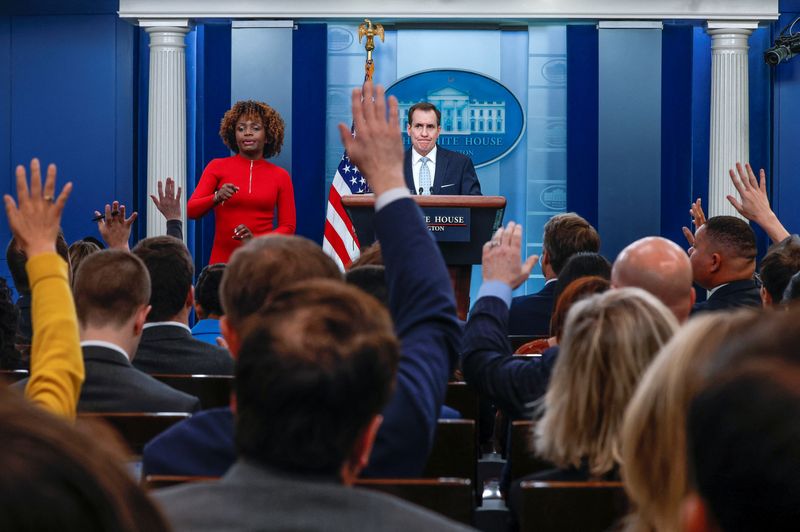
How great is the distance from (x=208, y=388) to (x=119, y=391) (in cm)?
31

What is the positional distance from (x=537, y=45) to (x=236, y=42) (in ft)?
8.06

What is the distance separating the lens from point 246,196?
673cm

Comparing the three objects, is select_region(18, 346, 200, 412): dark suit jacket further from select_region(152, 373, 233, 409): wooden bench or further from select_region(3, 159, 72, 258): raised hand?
select_region(3, 159, 72, 258): raised hand

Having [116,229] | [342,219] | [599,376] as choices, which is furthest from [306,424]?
[342,219]

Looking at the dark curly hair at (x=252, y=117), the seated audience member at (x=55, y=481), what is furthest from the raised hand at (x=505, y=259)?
the dark curly hair at (x=252, y=117)

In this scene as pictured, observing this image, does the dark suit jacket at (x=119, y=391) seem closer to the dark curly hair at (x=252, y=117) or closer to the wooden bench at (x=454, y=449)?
the wooden bench at (x=454, y=449)

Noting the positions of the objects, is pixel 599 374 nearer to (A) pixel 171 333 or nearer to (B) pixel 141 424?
(B) pixel 141 424

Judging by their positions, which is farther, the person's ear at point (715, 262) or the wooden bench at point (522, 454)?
the person's ear at point (715, 262)

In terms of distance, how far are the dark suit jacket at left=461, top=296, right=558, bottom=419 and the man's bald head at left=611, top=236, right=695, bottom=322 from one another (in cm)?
48

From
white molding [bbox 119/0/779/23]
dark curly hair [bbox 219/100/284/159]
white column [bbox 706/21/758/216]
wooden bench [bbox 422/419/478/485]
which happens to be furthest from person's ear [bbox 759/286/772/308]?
white molding [bbox 119/0/779/23]

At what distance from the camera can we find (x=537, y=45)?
9312 millimetres

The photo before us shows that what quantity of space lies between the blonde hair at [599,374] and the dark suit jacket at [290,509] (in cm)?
100

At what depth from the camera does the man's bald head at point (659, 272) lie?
10.1ft

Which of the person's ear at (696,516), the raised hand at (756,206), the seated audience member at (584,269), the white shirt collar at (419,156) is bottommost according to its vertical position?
the person's ear at (696,516)
